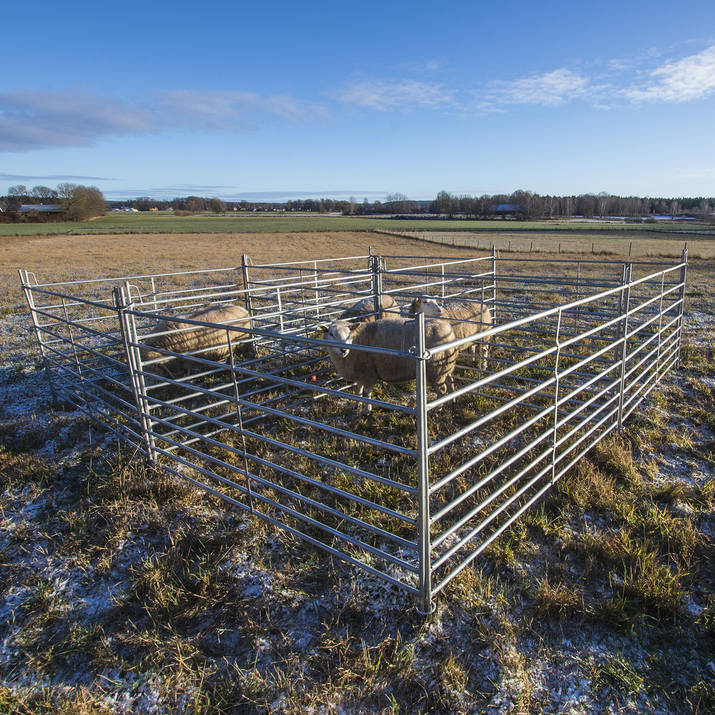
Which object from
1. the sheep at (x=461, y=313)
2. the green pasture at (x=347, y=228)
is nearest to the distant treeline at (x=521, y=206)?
the green pasture at (x=347, y=228)

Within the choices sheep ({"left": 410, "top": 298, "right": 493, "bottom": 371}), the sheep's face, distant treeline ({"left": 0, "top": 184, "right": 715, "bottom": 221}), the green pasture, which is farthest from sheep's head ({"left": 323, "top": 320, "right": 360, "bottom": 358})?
distant treeline ({"left": 0, "top": 184, "right": 715, "bottom": 221})

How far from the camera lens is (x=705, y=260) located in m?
24.9

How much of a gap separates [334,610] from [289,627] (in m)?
0.32

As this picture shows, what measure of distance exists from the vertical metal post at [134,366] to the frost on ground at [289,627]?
24.7 inches

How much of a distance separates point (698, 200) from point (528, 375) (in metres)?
165

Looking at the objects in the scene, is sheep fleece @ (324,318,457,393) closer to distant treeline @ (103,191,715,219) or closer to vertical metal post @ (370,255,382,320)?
vertical metal post @ (370,255,382,320)

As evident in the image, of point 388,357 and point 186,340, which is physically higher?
point 388,357

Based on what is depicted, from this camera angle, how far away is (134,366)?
464cm

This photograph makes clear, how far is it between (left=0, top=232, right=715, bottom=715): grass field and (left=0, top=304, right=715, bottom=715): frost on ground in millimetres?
12

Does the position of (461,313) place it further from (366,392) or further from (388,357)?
(366,392)

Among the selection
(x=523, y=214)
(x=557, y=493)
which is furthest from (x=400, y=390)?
(x=523, y=214)

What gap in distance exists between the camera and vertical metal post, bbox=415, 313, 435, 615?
2311 millimetres

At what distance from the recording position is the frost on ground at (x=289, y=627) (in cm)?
243

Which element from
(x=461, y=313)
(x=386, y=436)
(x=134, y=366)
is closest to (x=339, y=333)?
(x=386, y=436)
